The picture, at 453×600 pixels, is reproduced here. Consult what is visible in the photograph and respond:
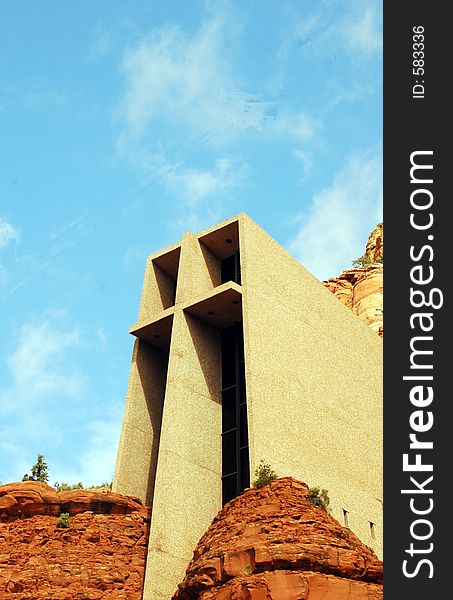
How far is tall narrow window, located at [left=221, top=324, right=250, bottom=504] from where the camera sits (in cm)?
2730

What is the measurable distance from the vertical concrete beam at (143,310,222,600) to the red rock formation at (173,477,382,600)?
5.73 feet

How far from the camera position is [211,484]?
26828mm

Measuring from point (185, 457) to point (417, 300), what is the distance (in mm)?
13718

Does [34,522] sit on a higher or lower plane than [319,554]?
higher

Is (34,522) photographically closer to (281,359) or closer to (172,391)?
(172,391)

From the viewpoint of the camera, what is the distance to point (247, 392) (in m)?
25.6

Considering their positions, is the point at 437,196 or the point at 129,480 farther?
the point at 129,480

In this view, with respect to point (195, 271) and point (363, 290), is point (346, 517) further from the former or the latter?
point (363, 290)

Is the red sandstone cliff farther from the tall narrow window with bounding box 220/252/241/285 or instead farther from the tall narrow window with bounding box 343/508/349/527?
the tall narrow window with bounding box 343/508/349/527

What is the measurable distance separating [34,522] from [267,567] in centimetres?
917

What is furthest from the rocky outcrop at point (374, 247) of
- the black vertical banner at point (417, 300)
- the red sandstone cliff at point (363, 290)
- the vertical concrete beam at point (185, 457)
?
the black vertical banner at point (417, 300)

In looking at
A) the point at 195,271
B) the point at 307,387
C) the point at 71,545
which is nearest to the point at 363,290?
the point at 195,271

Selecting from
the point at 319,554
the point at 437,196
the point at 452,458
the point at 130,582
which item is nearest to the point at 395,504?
the point at 452,458

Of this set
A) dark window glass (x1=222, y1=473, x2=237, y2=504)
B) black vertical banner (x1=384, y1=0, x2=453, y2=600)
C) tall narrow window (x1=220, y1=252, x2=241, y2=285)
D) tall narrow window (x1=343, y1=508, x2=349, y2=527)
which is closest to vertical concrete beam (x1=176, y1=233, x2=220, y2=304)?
tall narrow window (x1=220, y1=252, x2=241, y2=285)
